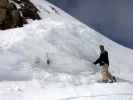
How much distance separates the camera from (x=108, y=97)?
15.6 m

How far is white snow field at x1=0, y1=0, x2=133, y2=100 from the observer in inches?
642

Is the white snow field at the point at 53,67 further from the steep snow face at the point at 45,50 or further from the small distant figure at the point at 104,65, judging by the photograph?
→ the small distant figure at the point at 104,65

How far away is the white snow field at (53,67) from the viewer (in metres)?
16.3

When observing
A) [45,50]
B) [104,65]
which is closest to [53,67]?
[45,50]

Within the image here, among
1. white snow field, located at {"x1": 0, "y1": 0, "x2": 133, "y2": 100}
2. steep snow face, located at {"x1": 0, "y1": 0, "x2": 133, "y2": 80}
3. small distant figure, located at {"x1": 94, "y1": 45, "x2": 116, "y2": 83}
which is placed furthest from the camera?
steep snow face, located at {"x1": 0, "y1": 0, "x2": 133, "y2": 80}

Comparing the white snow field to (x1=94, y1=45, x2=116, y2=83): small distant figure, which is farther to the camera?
(x1=94, y1=45, x2=116, y2=83): small distant figure

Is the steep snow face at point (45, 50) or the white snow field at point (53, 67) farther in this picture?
the steep snow face at point (45, 50)

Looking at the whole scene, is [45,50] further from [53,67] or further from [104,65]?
[104,65]

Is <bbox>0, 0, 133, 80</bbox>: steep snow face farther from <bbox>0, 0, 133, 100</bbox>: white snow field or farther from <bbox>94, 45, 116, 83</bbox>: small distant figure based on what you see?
<bbox>94, 45, 116, 83</bbox>: small distant figure

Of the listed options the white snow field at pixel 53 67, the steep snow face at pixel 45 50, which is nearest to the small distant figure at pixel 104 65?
the white snow field at pixel 53 67

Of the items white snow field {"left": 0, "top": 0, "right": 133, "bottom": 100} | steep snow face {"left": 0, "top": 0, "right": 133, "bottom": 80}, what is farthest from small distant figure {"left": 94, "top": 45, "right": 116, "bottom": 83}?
steep snow face {"left": 0, "top": 0, "right": 133, "bottom": 80}

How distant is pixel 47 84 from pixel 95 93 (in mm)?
3573

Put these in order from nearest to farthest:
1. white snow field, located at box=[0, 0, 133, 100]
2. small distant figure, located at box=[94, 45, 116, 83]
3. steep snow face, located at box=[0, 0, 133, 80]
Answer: white snow field, located at box=[0, 0, 133, 100] < small distant figure, located at box=[94, 45, 116, 83] < steep snow face, located at box=[0, 0, 133, 80]

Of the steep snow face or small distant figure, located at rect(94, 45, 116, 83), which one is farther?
the steep snow face
